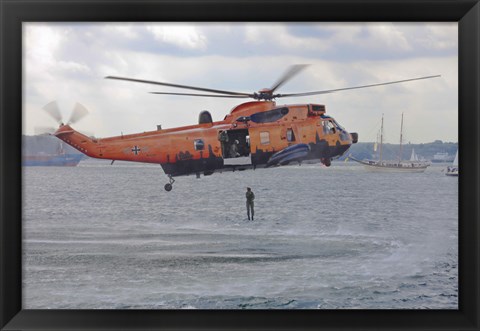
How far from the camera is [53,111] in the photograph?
4137 millimetres

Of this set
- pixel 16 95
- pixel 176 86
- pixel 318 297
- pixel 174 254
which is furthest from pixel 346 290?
pixel 16 95

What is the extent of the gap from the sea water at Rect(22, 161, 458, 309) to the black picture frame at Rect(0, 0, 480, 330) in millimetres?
282

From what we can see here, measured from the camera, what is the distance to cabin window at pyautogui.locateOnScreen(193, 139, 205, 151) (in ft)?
14.1

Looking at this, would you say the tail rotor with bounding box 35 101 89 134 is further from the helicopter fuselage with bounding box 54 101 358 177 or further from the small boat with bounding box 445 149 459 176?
the small boat with bounding box 445 149 459 176

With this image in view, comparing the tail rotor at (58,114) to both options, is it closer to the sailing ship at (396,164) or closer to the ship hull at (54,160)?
the ship hull at (54,160)

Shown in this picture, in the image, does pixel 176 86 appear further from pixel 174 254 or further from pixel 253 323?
pixel 253 323

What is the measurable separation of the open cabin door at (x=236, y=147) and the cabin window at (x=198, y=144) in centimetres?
15

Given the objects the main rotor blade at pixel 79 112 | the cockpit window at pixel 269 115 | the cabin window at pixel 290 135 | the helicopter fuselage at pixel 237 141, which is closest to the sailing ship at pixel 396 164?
the helicopter fuselage at pixel 237 141

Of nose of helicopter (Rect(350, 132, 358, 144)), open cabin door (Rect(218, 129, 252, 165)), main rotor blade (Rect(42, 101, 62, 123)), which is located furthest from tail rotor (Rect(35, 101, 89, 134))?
nose of helicopter (Rect(350, 132, 358, 144))

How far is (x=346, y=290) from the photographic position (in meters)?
4.19

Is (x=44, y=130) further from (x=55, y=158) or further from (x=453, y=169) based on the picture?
(x=453, y=169)

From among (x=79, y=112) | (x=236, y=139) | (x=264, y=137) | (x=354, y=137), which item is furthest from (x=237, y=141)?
(x=79, y=112)
